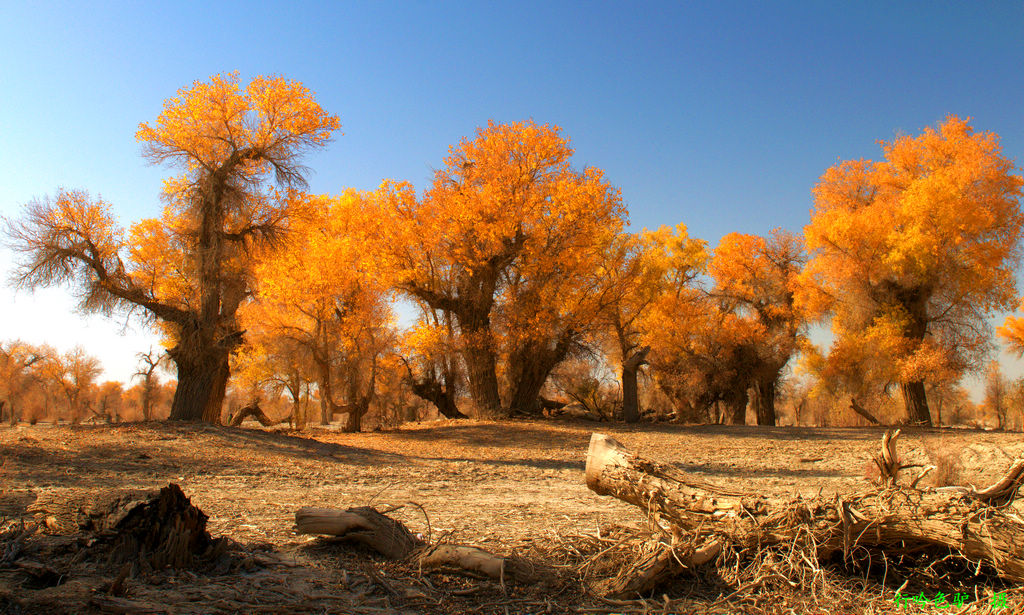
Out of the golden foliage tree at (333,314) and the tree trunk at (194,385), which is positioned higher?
the golden foliage tree at (333,314)

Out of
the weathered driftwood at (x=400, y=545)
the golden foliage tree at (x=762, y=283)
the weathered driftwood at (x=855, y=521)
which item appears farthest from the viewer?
the golden foliage tree at (x=762, y=283)

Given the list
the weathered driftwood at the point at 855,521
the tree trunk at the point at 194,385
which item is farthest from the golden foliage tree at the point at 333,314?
the weathered driftwood at the point at 855,521

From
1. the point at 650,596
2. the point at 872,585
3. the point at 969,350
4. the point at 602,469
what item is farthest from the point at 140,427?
the point at 969,350

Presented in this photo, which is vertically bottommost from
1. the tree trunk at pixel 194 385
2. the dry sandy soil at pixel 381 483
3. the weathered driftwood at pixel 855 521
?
the dry sandy soil at pixel 381 483

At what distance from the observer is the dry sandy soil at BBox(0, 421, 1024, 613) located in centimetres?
300

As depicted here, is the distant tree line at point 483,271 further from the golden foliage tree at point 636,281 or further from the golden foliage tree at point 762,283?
the golden foliage tree at point 762,283

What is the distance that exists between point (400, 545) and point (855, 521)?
275 centimetres

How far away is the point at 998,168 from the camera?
18.8 metres

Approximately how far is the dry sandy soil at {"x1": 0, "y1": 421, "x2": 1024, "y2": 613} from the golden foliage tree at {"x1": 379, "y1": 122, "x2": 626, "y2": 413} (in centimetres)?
325

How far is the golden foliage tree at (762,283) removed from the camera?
82.5ft

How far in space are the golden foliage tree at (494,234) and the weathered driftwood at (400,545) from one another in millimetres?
13953

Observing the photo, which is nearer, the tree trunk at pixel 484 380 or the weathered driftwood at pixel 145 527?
the weathered driftwood at pixel 145 527

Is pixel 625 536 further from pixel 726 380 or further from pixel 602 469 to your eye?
pixel 726 380

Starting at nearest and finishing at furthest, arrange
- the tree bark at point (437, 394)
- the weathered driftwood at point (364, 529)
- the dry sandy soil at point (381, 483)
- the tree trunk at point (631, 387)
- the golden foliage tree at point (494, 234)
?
the dry sandy soil at point (381, 483)
the weathered driftwood at point (364, 529)
the golden foliage tree at point (494, 234)
the tree trunk at point (631, 387)
the tree bark at point (437, 394)
